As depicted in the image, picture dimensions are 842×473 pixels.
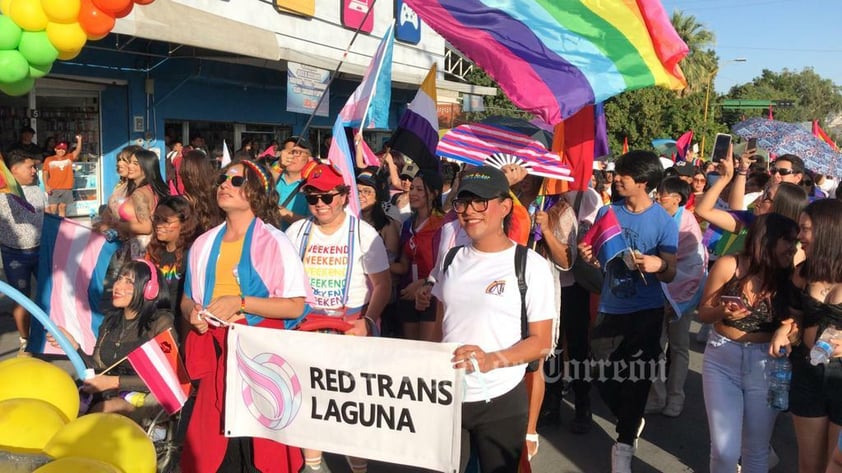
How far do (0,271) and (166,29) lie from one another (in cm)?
410

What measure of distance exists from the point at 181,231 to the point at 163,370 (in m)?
1.31

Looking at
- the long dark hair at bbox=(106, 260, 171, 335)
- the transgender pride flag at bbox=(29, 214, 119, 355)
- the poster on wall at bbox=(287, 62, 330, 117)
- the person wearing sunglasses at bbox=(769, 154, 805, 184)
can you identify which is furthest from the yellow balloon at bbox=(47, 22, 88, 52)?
the poster on wall at bbox=(287, 62, 330, 117)

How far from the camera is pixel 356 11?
19.7 m

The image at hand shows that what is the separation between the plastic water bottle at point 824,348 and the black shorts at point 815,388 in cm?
10

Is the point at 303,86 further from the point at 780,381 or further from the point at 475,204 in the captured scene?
the point at 780,381

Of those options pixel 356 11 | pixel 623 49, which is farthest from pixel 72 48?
pixel 356 11

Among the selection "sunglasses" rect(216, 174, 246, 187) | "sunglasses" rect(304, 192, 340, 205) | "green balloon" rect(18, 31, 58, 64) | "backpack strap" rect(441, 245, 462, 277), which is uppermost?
"green balloon" rect(18, 31, 58, 64)

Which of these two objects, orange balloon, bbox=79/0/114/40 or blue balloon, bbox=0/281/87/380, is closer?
blue balloon, bbox=0/281/87/380

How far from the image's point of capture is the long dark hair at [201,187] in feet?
16.1

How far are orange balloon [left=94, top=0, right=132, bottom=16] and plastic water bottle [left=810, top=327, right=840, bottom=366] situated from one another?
3.42 meters

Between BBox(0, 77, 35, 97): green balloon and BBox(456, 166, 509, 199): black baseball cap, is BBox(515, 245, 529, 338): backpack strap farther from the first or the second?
BBox(0, 77, 35, 97): green balloon

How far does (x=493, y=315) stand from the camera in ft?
10.4

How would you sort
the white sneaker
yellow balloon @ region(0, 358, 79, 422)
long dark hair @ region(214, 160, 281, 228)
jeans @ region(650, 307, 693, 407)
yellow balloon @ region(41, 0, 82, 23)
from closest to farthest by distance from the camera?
1. yellow balloon @ region(0, 358, 79, 422)
2. yellow balloon @ region(41, 0, 82, 23)
3. long dark hair @ region(214, 160, 281, 228)
4. the white sneaker
5. jeans @ region(650, 307, 693, 407)

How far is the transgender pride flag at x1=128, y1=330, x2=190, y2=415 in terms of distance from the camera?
365cm
